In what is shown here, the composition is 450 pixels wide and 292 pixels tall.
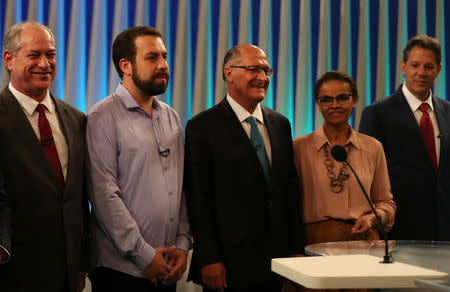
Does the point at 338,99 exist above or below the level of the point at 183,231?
above

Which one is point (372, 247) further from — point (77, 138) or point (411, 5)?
point (411, 5)

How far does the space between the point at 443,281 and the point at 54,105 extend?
167cm

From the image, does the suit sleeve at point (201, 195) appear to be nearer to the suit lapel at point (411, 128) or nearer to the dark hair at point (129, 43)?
the dark hair at point (129, 43)

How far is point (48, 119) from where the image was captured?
7.83 feet

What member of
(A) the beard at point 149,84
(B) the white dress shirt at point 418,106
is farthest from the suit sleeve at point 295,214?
(B) the white dress shirt at point 418,106

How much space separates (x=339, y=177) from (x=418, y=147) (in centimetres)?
67

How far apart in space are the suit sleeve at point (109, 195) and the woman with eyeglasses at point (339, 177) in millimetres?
851

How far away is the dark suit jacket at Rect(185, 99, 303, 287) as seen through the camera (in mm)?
2578

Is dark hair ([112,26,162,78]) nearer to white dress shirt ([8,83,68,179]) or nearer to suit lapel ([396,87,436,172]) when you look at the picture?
white dress shirt ([8,83,68,179])

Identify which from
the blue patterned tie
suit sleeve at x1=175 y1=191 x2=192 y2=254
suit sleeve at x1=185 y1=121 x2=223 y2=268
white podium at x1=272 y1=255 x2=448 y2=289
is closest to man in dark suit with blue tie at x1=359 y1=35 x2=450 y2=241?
the blue patterned tie

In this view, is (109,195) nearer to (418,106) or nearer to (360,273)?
(360,273)

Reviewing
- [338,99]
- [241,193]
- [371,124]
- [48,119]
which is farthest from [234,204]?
[371,124]

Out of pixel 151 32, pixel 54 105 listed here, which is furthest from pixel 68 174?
pixel 151 32

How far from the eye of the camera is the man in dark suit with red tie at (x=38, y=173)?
2168 mm
